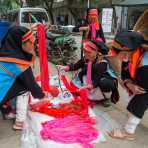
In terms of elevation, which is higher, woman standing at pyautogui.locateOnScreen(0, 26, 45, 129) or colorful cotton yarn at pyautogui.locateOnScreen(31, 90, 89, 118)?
woman standing at pyautogui.locateOnScreen(0, 26, 45, 129)

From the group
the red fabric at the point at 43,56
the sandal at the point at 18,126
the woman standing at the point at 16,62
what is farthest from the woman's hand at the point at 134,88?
the sandal at the point at 18,126

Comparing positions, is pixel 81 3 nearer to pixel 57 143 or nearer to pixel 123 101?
pixel 123 101

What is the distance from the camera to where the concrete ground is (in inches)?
130

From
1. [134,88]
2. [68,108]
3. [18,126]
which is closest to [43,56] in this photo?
[68,108]

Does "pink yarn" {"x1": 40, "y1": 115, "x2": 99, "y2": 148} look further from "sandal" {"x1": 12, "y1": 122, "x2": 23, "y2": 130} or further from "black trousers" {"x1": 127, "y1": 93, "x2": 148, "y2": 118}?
"black trousers" {"x1": 127, "y1": 93, "x2": 148, "y2": 118}

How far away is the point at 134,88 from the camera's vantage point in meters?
3.34

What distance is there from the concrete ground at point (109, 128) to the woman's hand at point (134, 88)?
0.52 metres

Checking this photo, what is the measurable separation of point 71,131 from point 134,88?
0.79 meters

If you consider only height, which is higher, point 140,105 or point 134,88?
point 134,88

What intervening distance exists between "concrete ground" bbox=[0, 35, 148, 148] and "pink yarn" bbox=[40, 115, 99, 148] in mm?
132

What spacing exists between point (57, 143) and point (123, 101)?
1.86 metres

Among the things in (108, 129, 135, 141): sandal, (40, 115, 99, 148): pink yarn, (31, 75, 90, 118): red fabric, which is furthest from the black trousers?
(31, 75, 90, 118): red fabric

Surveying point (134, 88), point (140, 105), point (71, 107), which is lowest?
point (71, 107)

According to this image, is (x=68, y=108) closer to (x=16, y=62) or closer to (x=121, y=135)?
(x=121, y=135)
